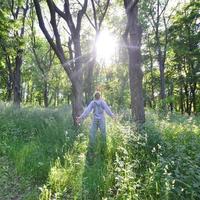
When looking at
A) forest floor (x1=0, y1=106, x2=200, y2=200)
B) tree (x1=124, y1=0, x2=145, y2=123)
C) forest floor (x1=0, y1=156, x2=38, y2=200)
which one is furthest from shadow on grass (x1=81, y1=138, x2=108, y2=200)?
tree (x1=124, y1=0, x2=145, y2=123)

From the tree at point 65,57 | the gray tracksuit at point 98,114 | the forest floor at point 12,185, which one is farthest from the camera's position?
the tree at point 65,57

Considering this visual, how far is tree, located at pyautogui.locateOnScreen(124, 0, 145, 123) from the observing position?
10477 mm

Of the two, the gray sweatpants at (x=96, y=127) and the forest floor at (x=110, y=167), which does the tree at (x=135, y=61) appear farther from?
the forest floor at (x=110, y=167)

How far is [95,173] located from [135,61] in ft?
17.6

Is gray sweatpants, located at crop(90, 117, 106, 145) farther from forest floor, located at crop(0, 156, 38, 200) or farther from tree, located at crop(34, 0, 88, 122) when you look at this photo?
tree, located at crop(34, 0, 88, 122)

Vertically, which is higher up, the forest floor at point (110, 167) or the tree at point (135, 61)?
the tree at point (135, 61)

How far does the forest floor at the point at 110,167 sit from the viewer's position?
4.85 m

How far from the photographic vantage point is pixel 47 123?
12.4m

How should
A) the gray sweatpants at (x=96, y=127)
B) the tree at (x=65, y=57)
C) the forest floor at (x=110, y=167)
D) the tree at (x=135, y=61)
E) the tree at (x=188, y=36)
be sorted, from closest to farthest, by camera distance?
the forest floor at (x=110, y=167) → the gray sweatpants at (x=96, y=127) → the tree at (x=135, y=61) → the tree at (x=65, y=57) → the tree at (x=188, y=36)

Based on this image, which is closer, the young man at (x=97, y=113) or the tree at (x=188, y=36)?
the young man at (x=97, y=113)

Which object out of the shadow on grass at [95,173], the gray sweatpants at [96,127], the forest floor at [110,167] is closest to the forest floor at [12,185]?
the forest floor at [110,167]

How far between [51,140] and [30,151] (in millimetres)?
1498

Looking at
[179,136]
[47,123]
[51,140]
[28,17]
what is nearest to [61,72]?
[28,17]

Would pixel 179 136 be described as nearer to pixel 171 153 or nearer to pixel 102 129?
pixel 171 153
